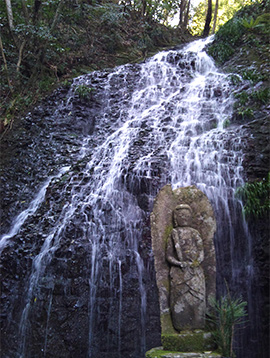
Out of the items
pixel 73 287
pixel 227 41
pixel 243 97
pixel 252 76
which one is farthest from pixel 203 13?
pixel 73 287

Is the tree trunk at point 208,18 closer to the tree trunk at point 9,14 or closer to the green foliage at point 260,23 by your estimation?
the green foliage at point 260,23

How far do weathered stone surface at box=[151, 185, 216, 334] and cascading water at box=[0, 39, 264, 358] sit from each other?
7.44ft

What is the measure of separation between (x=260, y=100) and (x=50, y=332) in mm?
8277

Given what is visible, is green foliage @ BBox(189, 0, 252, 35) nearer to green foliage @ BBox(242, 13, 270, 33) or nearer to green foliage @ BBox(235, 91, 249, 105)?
green foliage @ BBox(242, 13, 270, 33)

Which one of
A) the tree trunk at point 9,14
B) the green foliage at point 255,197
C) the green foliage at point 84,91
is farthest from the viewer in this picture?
the tree trunk at point 9,14

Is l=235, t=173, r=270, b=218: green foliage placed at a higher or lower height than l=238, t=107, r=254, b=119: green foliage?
lower

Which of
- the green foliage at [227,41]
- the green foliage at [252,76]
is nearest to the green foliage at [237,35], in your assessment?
the green foliage at [227,41]

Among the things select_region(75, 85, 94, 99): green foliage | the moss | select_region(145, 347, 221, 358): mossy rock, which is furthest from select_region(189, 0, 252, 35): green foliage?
select_region(145, 347, 221, 358): mossy rock

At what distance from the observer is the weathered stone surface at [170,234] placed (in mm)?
4160

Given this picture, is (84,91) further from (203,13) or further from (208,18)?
(203,13)

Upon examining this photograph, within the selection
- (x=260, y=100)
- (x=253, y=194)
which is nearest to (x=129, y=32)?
(x=260, y=100)

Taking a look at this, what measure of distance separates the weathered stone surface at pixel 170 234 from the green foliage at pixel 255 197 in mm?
2508

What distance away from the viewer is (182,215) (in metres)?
4.38

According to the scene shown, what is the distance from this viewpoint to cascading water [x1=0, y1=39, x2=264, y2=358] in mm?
5973
